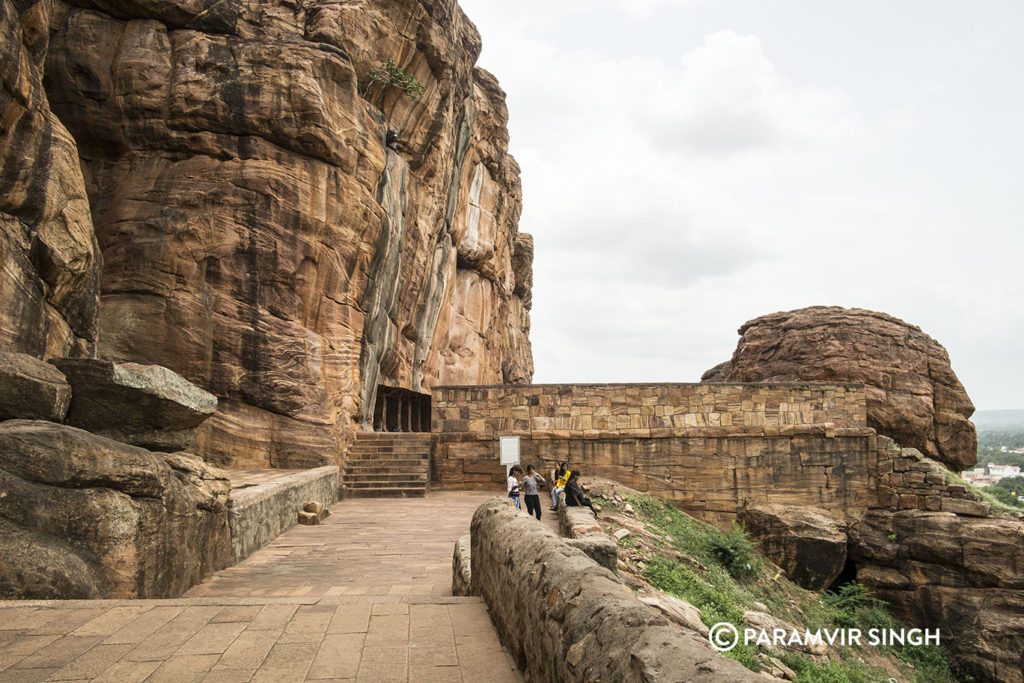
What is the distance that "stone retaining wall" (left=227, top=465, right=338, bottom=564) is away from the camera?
23.7 feet

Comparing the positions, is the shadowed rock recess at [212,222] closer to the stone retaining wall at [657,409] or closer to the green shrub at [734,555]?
the stone retaining wall at [657,409]

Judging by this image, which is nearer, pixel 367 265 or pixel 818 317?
pixel 367 265

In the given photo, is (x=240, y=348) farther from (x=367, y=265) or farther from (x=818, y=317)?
(x=818, y=317)

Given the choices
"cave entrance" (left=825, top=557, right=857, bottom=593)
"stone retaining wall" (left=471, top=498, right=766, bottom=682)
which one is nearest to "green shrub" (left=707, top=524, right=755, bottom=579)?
"cave entrance" (left=825, top=557, right=857, bottom=593)

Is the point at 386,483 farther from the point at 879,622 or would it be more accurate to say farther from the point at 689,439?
the point at 879,622

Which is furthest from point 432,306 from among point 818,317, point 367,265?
point 818,317

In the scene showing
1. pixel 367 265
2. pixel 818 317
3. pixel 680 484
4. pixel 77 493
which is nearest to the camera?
pixel 77 493

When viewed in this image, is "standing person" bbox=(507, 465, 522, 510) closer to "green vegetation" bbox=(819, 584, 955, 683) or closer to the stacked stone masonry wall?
"green vegetation" bbox=(819, 584, 955, 683)

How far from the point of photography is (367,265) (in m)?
15.6

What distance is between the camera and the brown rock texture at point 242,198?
1336 cm

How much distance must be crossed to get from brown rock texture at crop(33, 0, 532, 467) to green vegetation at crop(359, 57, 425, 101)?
223mm

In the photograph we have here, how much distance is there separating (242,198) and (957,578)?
17516 millimetres

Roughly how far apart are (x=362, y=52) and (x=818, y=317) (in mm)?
15780

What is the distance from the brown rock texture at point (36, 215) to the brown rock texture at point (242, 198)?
12.5 feet
